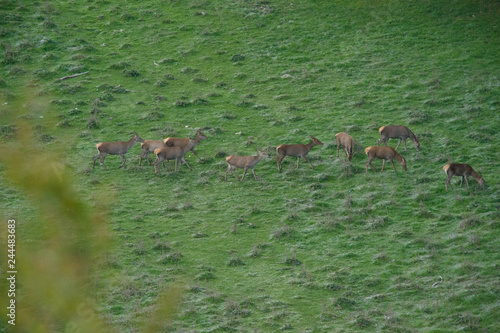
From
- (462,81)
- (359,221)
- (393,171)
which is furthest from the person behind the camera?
(462,81)

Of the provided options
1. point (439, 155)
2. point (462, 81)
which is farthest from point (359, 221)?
point (462, 81)

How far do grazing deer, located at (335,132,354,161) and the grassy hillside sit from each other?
1.45 feet

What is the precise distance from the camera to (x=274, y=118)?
26703 mm

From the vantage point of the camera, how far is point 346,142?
23.1m

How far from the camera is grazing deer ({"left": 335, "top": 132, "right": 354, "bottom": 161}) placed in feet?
74.9

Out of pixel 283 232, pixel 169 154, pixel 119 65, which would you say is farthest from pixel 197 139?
pixel 119 65

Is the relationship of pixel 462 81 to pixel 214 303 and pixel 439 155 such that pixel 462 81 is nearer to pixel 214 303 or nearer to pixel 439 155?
pixel 439 155

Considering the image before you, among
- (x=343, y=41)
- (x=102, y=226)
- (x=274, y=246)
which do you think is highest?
(x=102, y=226)

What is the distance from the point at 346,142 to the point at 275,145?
9.30 feet

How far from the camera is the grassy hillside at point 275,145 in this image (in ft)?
49.9

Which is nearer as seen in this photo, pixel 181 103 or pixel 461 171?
pixel 461 171

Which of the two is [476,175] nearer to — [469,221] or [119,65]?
[469,221]

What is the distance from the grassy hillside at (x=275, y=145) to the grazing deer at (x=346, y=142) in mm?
442

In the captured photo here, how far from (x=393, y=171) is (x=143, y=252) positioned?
9312mm
